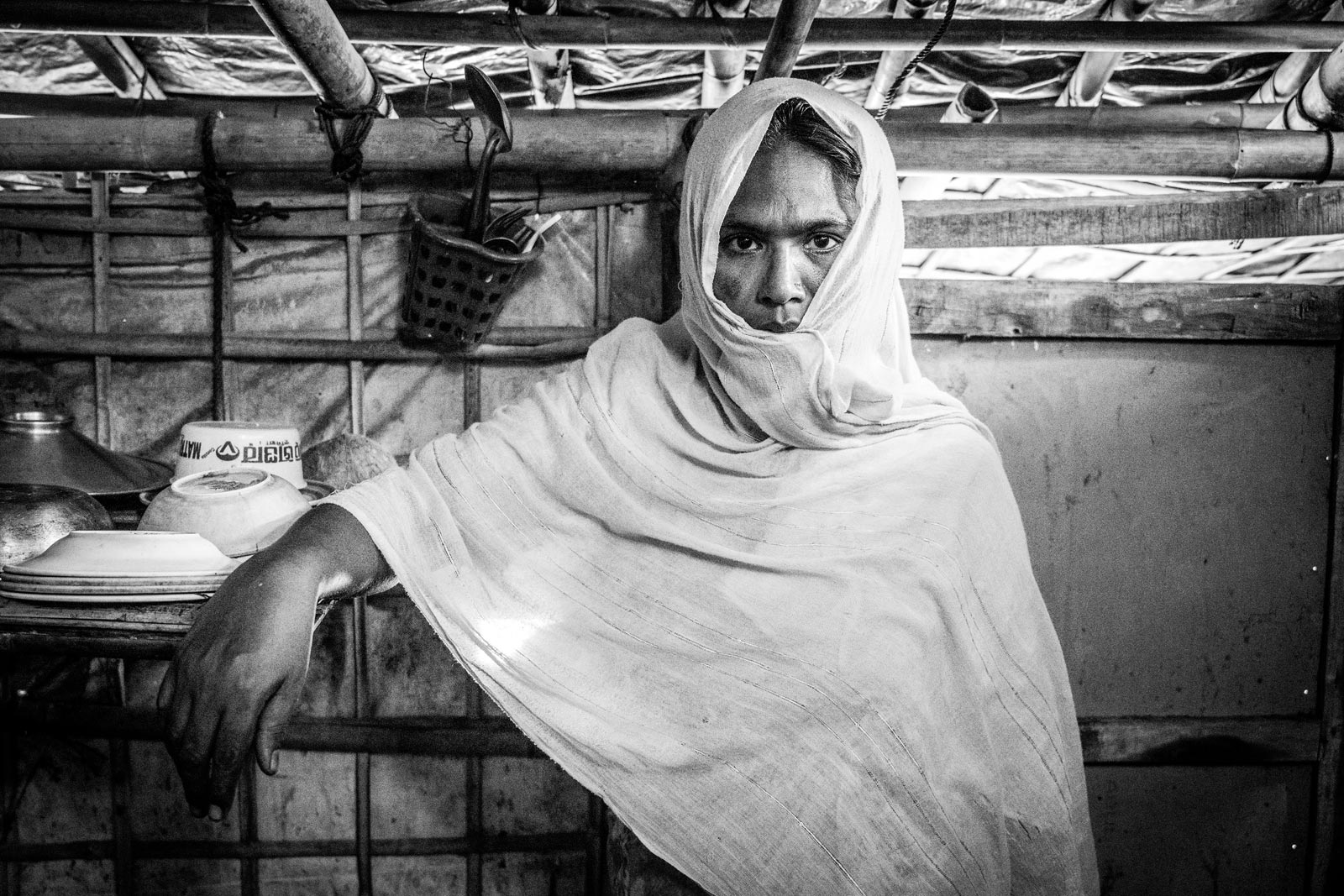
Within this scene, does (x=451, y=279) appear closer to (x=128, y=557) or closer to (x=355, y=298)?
(x=355, y=298)

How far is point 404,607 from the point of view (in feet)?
8.20

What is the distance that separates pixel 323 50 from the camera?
1866 millimetres

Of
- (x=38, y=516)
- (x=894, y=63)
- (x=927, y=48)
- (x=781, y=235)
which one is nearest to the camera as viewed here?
(x=781, y=235)

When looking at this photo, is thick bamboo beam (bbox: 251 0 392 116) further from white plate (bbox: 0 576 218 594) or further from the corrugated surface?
the corrugated surface

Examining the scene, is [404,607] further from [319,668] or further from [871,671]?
[871,671]

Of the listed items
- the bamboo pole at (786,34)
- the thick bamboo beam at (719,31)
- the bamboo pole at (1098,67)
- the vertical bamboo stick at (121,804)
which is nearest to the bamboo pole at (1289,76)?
the thick bamboo beam at (719,31)

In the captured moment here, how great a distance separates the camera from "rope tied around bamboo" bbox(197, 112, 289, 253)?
2.26 m

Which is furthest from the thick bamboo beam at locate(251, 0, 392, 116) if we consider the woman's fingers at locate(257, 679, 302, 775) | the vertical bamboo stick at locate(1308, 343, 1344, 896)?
the vertical bamboo stick at locate(1308, 343, 1344, 896)

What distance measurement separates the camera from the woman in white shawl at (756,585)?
4.18ft

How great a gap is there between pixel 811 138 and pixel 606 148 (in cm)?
89

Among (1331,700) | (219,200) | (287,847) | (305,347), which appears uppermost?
(219,200)

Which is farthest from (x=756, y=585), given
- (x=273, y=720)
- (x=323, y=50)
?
(x=323, y=50)

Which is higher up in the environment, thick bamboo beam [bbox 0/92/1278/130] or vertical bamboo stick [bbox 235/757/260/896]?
thick bamboo beam [bbox 0/92/1278/130]

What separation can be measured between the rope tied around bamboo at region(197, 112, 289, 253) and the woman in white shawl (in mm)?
1241
